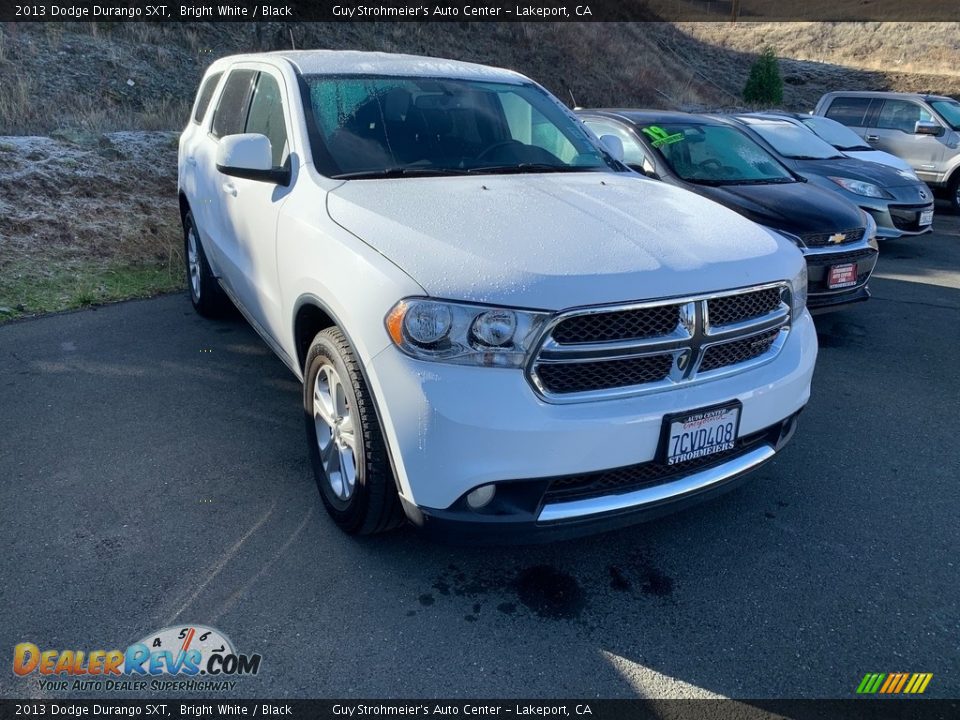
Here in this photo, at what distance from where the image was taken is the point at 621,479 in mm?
2689

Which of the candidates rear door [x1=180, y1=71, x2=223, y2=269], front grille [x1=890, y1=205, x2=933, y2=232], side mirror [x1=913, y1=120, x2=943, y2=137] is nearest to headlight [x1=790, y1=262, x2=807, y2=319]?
rear door [x1=180, y1=71, x2=223, y2=269]

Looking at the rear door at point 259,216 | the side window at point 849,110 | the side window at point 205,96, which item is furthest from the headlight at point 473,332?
the side window at point 849,110

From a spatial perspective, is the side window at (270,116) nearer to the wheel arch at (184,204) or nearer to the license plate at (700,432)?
the wheel arch at (184,204)

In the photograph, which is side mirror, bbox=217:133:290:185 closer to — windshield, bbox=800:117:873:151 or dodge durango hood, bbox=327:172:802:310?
dodge durango hood, bbox=327:172:802:310

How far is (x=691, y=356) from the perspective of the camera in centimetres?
270

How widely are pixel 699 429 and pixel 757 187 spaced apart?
14.7 feet

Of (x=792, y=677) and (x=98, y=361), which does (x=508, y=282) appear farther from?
(x=98, y=361)

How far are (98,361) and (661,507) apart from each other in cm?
399

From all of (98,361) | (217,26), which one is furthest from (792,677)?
(217,26)

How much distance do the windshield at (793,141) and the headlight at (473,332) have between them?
7.85 metres

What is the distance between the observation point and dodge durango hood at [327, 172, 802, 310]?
252 cm

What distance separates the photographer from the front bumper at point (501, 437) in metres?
2.40

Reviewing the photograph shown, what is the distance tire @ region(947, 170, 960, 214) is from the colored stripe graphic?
11.8 m

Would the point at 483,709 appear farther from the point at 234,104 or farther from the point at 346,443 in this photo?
the point at 234,104
